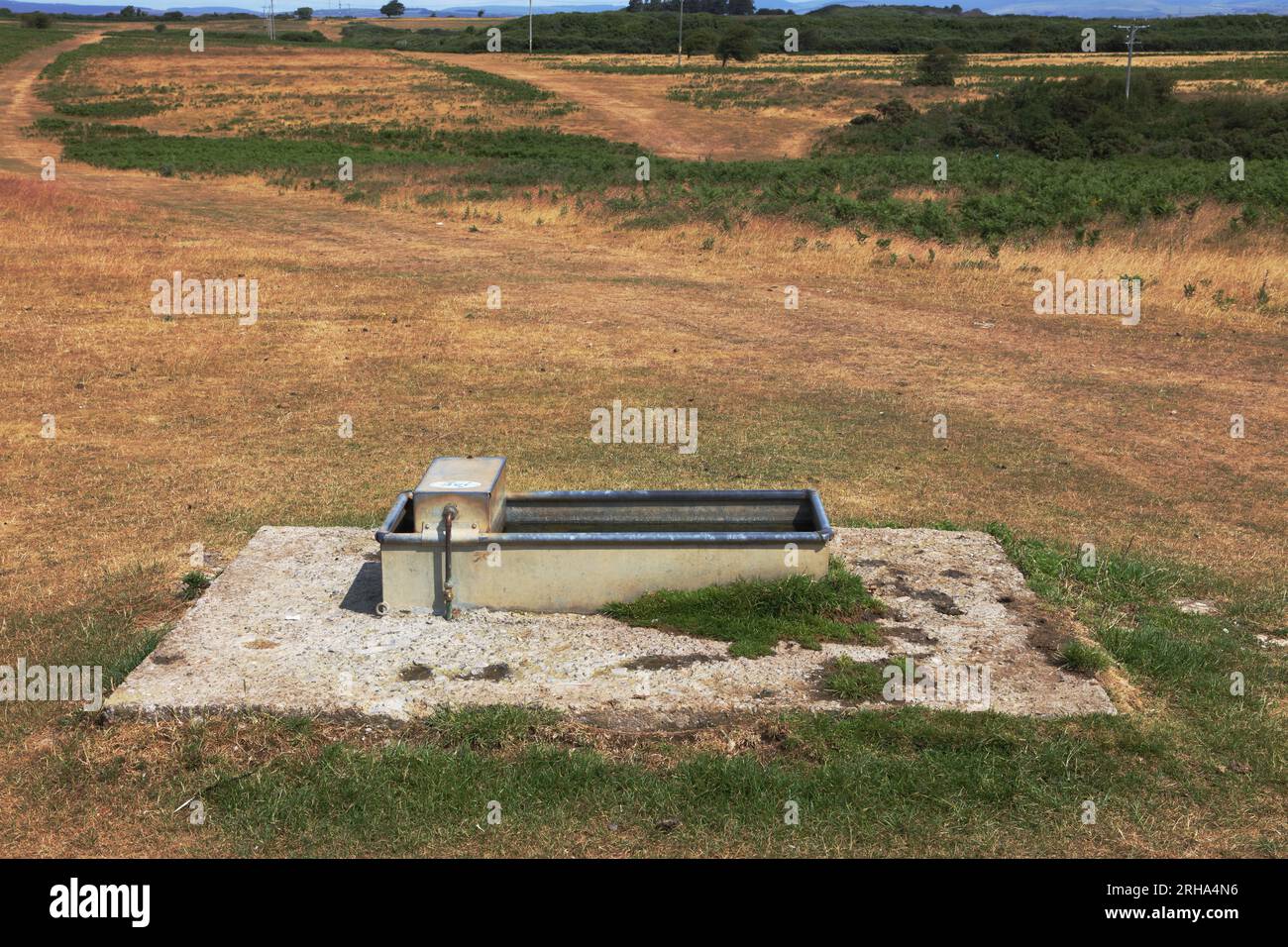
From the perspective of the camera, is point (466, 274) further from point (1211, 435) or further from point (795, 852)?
point (795, 852)

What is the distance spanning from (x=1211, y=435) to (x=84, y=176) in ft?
94.7

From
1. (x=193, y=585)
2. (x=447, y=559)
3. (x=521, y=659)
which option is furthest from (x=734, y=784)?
(x=193, y=585)

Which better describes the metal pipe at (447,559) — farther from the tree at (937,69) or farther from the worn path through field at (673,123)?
the tree at (937,69)

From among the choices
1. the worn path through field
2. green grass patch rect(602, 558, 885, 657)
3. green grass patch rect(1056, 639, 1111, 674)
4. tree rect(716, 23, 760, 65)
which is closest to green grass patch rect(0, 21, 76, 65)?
the worn path through field

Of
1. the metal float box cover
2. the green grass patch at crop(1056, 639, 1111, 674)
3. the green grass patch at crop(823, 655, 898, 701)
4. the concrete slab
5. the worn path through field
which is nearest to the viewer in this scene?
the concrete slab

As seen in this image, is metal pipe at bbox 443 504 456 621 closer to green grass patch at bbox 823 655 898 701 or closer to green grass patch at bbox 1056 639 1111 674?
green grass patch at bbox 823 655 898 701

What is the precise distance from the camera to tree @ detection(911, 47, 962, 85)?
63.3 metres

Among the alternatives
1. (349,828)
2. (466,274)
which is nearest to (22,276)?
(466,274)

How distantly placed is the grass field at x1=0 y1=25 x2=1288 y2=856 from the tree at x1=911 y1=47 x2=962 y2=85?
109 feet

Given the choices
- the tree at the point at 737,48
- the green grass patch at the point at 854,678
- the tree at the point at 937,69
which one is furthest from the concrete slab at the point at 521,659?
the tree at the point at 737,48

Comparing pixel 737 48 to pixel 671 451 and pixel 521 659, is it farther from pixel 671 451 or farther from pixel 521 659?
pixel 521 659

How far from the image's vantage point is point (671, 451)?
1050cm

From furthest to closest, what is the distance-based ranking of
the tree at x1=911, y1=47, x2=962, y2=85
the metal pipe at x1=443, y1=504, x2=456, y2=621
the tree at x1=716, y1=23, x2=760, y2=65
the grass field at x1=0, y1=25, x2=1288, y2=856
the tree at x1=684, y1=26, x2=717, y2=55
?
the tree at x1=684, y1=26, x2=717, y2=55
the tree at x1=716, y1=23, x2=760, y2=65
the tree at x1=911, y1=47, x2=962, y2=85
the metal pipe at x1=443, y1=504, x2=456, y2=621
the grass field at x1=0, y1=25, x2=1288, y2=856

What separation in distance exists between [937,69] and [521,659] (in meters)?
64.4
